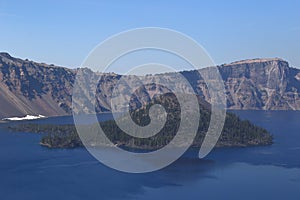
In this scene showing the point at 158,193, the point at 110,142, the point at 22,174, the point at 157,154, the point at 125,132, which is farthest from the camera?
the point at 125,132

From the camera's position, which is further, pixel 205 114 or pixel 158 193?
pixel 205 114

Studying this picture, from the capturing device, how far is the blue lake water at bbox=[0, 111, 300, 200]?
71.6 m

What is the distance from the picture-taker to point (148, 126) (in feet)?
440

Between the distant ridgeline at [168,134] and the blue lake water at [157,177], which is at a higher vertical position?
the distant ridgeline at [168,134]

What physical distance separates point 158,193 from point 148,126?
208 feet

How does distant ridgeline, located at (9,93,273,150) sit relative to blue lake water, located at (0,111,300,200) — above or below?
above

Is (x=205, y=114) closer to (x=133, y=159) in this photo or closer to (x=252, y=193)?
(x=133, y=159)

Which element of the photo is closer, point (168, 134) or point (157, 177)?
point (157, 177)

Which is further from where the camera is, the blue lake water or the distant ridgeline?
the distant ridgeline

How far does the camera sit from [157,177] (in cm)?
8288

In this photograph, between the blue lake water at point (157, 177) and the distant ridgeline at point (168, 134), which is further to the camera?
the distant ridgeline at point (168, 134)

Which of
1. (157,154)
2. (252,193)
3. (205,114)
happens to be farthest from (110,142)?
(252,193)

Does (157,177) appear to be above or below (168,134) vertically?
below

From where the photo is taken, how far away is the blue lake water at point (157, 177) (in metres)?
71.6
